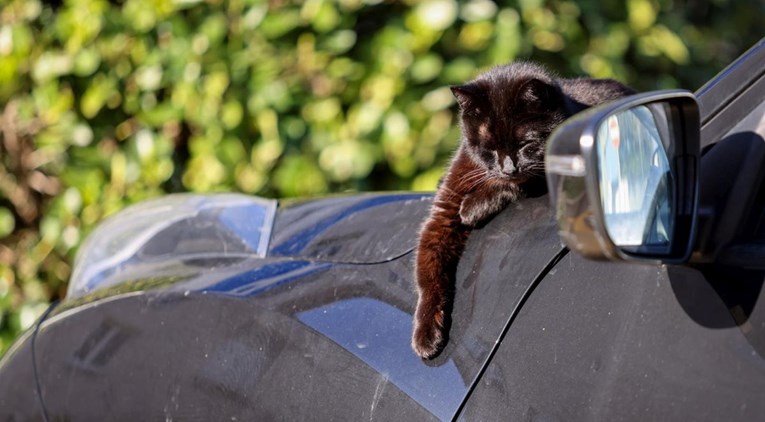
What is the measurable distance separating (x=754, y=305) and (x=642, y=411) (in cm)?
22

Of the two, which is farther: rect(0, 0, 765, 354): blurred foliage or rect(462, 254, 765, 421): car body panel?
rect(0, 0, 765, 354): blurred foliage

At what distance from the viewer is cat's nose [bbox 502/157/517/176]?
7.79ft

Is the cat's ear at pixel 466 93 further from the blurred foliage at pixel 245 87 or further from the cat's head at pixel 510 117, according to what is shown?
the blurred foliage at pixel 245 87

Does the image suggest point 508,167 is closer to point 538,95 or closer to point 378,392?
point 538,95

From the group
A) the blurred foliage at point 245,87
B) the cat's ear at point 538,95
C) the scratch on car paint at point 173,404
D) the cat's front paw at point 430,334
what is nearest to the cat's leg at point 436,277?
the cat's front paw at point 430,334

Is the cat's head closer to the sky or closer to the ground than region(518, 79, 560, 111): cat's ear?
closer to the ground

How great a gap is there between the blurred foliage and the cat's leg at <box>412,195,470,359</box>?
293 centimetres

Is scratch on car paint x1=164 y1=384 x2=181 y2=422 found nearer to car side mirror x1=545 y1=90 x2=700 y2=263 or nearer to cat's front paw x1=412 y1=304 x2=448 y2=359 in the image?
cat's front paw x1=412 y1=304 x2=448 y2=359

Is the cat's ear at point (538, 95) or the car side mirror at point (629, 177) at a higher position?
the car side mirror at point (629, 177)

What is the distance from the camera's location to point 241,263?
2.67 meters

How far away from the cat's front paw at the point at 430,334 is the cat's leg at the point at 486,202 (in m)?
0.24

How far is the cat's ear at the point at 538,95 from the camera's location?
8.06 ft

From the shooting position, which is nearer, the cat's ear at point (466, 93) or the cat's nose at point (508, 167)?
the cat's nose at point (508, 167)

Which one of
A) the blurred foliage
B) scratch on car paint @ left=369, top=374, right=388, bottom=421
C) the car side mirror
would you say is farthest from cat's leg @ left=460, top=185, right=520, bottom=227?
the blurred foliage
